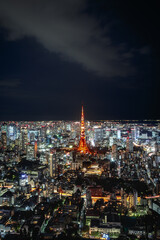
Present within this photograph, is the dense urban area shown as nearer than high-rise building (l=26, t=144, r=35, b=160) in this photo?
Yes

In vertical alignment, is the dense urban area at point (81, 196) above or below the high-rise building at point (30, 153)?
below

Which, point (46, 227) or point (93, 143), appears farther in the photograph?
point (93, 143)

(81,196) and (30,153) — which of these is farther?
(30,153)

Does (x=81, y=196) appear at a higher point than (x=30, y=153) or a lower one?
lower

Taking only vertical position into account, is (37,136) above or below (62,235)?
above

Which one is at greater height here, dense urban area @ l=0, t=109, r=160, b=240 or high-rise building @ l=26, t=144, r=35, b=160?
high-rise building @ l=26, t=144, r=35, b=160

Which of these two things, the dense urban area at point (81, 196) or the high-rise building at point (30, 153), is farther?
the high-rise building at point (30, 153)

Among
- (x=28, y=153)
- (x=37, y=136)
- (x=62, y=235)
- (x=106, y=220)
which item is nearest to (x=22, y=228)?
(x=62, y=235)

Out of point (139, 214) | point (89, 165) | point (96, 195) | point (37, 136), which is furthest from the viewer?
point (37, 136)

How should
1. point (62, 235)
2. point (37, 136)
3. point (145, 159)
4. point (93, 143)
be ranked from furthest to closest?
point (37, 136) < point (93, 143) < point (145, 159) < point (62, 235)

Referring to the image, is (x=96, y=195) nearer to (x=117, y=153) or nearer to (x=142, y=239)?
(x=142, y=239)
